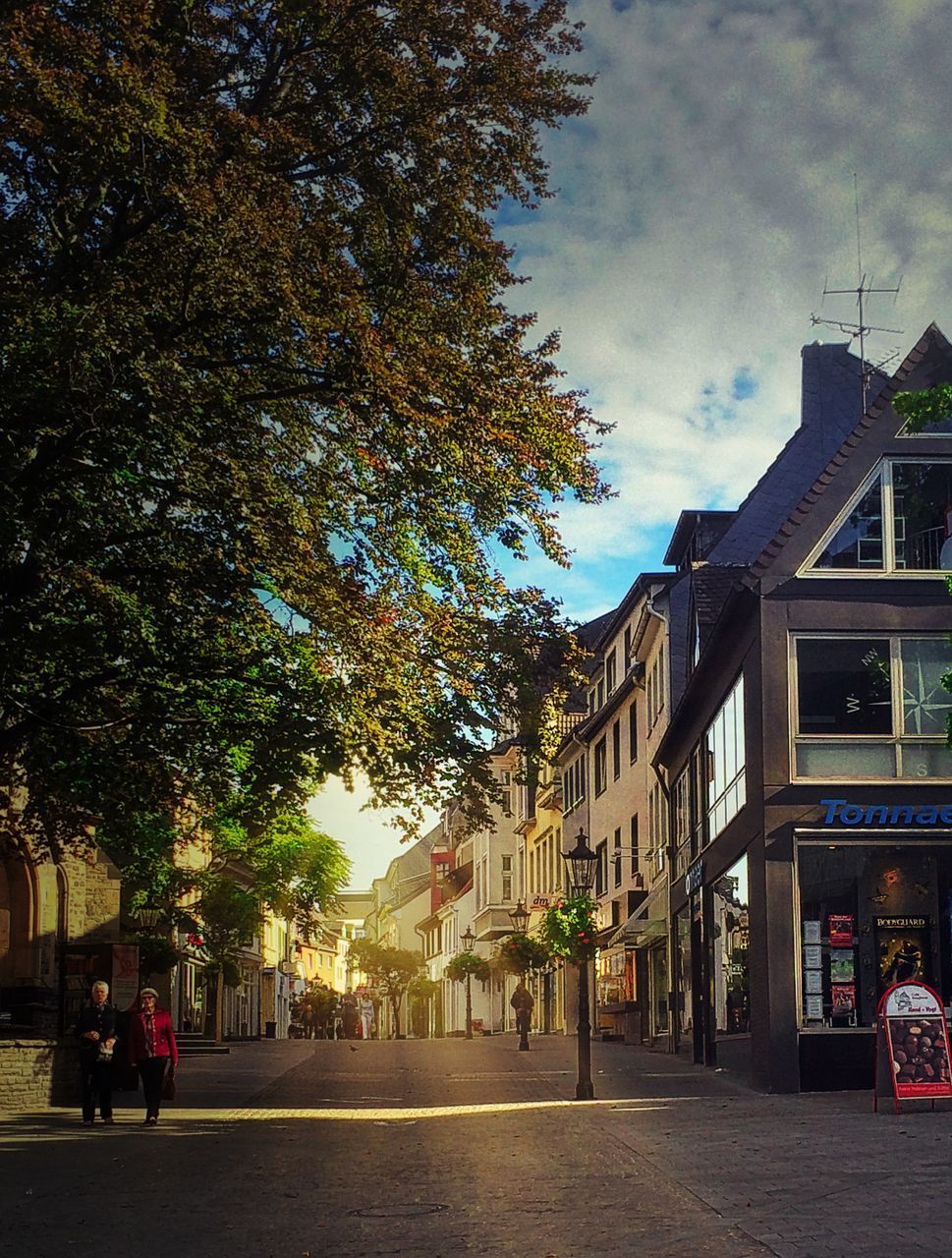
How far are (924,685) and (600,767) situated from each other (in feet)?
102

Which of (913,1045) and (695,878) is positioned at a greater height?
(695,878)

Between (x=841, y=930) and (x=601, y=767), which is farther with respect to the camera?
(x=601, y=767)

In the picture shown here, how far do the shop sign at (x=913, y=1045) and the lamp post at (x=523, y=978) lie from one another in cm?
2446

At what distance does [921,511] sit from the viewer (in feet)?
81.0

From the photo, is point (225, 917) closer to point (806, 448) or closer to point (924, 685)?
point (806, 448)

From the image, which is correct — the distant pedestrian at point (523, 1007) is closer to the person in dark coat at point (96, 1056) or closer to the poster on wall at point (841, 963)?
the poster on wall at point (841, 963)

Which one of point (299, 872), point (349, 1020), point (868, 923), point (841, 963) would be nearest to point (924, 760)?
point (868, 923)

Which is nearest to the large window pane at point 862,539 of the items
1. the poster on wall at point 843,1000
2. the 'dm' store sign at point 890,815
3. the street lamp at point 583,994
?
the 'dm' store sign at point 890,815

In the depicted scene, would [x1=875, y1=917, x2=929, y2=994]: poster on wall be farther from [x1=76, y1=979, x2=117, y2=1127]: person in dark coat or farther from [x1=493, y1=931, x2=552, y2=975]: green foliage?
[x1=493, y1=931, x2=552, y2=975]: green foliage

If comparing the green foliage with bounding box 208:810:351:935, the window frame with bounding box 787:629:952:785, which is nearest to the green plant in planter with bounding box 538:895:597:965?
the window frame with bounding box 787:629:952:785

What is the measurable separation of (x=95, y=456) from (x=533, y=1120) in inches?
347

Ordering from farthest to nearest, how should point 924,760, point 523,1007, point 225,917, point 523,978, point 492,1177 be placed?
point 523,978
point 523,1007
point 225,917
point 924,760
point 492,1177

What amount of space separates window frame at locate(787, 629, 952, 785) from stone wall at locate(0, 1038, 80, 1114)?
10635 mm

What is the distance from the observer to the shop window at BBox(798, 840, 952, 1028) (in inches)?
928
